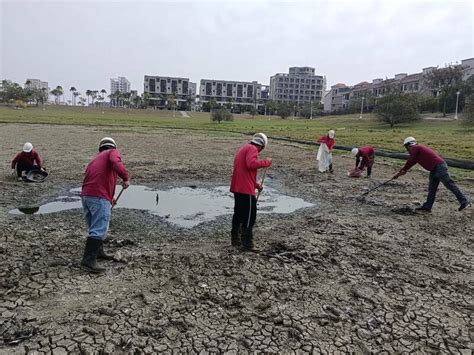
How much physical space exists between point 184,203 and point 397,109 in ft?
173

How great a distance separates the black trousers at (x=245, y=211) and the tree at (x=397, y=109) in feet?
180

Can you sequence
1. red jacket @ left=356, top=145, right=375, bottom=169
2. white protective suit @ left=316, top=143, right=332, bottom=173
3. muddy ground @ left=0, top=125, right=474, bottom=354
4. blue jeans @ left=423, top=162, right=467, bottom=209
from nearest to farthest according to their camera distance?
muddy ground @ left=0, top=125, right=474, bottom=354
blue jeans @ left=423, top=162, right=467, bottom=209
red jacket @ left=356, top=145, right=375, bottom=169
white protective suit @ left=316, top=143, right=332, bottom=173

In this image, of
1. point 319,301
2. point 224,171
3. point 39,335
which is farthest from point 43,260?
point 224,171

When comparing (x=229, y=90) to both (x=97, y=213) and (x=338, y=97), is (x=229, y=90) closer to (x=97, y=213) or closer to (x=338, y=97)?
(x=338, y=97)

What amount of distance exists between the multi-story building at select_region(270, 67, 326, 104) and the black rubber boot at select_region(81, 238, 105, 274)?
150377mm

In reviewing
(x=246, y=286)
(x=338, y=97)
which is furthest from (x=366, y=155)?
(x=338, y=97)

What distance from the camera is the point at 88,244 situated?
5.00m

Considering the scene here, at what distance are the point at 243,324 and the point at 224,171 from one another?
35.3ft

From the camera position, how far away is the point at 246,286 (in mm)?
4719

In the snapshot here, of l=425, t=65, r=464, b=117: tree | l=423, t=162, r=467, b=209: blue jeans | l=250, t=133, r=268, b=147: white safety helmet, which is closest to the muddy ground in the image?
l=423, t=162, r=467, b=209: blue jeans

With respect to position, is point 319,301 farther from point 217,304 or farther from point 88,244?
point 88,244

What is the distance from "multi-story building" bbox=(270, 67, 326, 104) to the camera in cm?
15412

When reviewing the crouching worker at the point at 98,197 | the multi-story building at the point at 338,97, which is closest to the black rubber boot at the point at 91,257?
the crouching worker at the point at 98,197

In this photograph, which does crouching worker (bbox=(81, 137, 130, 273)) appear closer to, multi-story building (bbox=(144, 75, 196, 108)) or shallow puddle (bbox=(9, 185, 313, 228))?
shallow puddle (bbox=(9, 185, 313, 228))
